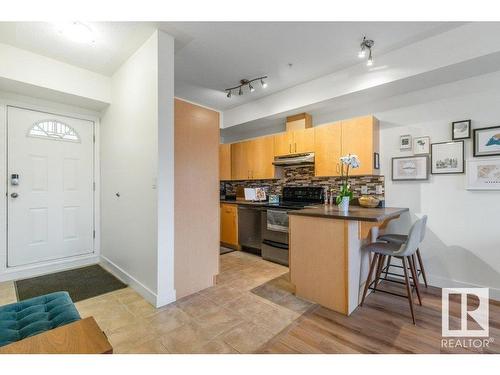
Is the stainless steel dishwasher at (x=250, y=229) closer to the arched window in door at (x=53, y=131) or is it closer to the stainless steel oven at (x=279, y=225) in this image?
the stainless steel oven at (x=279, y=225)

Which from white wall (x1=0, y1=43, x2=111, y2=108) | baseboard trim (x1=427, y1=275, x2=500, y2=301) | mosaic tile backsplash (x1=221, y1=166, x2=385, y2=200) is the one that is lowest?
baseboard trim (x1=427, y1=275, x2=500, y2=301)

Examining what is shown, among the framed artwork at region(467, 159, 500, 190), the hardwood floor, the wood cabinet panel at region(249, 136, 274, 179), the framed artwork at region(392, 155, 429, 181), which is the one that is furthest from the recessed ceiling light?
the framed artwork at region(467, 159, 500, 190)

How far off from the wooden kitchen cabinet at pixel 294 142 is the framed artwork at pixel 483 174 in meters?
1.85

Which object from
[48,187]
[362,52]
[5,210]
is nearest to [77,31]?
[48,187]

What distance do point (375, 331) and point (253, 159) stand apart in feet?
10.8

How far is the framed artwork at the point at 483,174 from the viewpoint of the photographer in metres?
2.46

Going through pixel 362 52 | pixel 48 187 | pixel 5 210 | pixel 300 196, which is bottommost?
pixel 5 210

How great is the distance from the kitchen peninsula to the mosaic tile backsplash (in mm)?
1071

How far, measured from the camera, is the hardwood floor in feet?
5.59

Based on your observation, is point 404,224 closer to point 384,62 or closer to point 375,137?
point 375,137

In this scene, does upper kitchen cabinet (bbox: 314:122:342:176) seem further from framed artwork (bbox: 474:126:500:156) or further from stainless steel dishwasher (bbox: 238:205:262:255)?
framed artwork (bbox: 474:126:500:156)

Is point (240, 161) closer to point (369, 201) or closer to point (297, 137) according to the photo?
point (297, 137)
